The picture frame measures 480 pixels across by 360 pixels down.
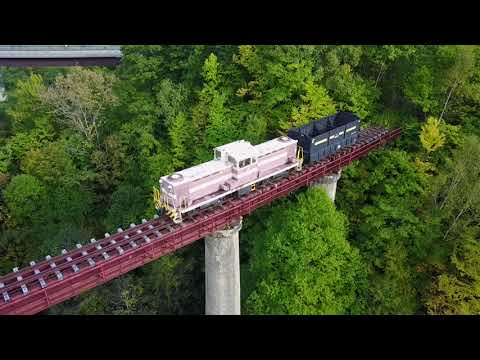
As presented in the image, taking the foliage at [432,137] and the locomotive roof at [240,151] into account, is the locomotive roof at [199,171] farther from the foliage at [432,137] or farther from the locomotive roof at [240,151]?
the foliage at [432,137]

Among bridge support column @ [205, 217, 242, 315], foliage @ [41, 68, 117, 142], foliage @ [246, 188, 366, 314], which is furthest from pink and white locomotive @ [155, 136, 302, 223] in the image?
foliage @ [41, 68, 117, 142]

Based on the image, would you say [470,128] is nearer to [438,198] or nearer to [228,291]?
[438,198]

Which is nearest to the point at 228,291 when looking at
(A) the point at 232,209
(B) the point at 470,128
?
(A) the point at 232,209

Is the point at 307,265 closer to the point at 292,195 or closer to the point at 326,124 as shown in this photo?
the point at 292,195

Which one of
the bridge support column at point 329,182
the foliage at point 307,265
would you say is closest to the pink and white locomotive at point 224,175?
the bridge support column at point 329,182

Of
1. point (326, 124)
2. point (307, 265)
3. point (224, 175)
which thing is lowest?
point (307, 265)

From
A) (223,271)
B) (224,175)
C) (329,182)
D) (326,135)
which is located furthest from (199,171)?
(329,182)
